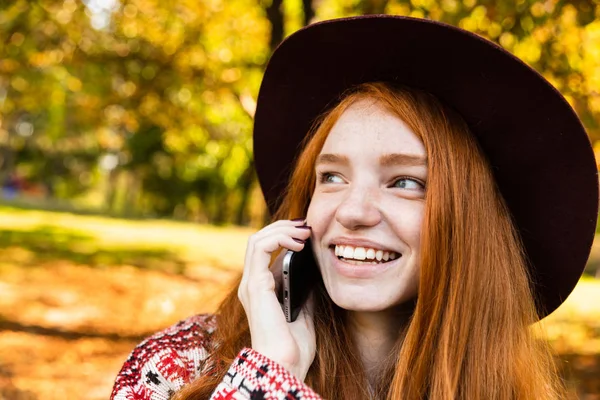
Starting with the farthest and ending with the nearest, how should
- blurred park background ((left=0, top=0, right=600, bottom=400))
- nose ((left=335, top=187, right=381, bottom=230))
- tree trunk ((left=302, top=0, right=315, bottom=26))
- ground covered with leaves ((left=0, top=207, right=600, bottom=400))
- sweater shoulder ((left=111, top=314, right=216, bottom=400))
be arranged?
tree trunk ((left=302, top=0, right=315, bottom=26)) < ground covered with leaves ((left=0, top=207, right=600, bottom=400)) < blurred park background ((left=0, top=0, right=600, bottom=400)) < sweater shoulder ((left=111, top=314, right=216, bottom=400)) < nose ((left=335, top=187, right=381, bottom=230))

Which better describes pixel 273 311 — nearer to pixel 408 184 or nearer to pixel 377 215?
pixel 377 215

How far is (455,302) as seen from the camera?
1.83 meters

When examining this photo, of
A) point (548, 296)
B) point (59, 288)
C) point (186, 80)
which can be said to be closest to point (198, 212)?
point (59, 288)

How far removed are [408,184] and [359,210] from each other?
0.19 metres

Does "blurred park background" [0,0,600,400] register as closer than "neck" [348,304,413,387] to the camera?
No

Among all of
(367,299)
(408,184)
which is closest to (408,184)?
(408,184)

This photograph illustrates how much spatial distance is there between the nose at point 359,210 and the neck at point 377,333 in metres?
0.39

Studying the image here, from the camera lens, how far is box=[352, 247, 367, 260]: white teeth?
1.84m

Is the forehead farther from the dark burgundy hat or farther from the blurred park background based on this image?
the blurred park background

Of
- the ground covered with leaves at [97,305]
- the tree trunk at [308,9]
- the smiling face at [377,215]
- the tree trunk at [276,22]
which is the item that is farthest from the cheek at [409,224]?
the tree trunk at [276,22]

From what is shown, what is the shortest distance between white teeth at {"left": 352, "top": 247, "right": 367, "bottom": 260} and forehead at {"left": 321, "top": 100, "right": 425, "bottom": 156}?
0.94 ft

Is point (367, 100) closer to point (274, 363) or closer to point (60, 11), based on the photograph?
point (274, 363)

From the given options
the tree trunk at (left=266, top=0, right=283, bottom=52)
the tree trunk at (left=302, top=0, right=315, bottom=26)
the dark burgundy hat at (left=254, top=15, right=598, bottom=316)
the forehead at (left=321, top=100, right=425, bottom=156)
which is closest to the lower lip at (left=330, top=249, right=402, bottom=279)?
the forehead at (left=321, top=100, right=425, bottom=156)

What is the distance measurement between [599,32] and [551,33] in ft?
3.66
